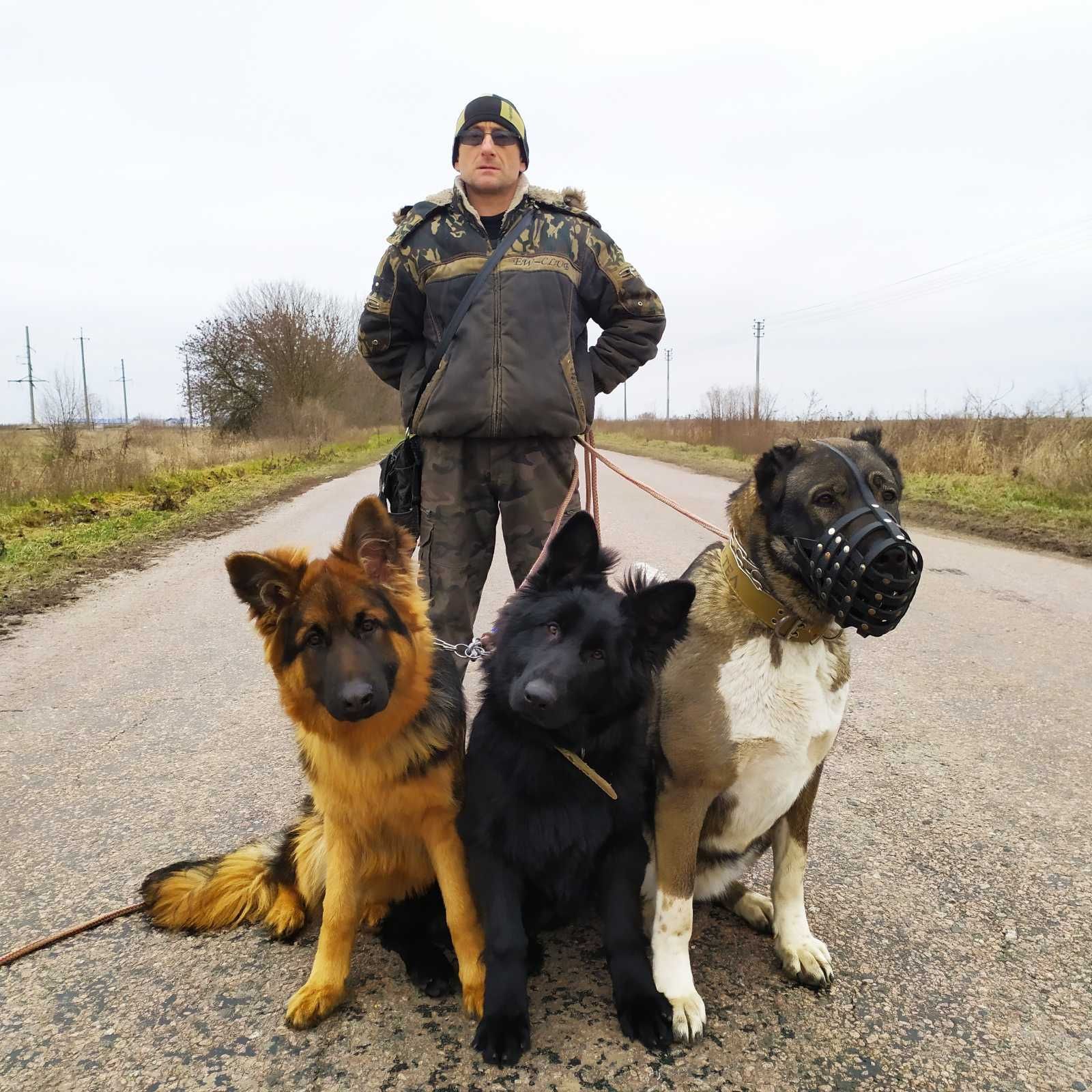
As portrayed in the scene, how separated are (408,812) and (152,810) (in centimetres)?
191

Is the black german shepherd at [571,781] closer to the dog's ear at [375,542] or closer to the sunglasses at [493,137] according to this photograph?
the dog's ear at [375,542]

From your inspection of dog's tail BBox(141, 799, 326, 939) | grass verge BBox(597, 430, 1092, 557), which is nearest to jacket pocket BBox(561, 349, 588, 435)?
dog's tail BBox(141, 799, 326, 939)

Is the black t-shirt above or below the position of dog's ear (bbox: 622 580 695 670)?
above

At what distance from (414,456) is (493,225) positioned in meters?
1.24

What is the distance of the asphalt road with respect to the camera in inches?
90.0

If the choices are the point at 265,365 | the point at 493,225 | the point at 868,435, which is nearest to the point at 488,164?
the point at 493,225

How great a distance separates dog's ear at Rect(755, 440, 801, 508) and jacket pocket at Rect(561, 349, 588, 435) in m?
1.41

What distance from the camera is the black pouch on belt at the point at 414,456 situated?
3.76m

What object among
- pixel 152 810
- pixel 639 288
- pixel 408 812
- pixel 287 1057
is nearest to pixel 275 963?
pixel 287 1057

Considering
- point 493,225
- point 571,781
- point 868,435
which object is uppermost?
point 493,225

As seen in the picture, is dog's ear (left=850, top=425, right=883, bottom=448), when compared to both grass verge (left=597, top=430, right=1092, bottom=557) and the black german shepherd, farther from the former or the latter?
grass verge (left=597, top=430, right=1092, bottom=557)

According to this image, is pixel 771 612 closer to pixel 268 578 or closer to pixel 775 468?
pixel 775 468

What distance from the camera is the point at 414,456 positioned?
419 centimetres

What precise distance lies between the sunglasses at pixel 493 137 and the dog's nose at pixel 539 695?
280 cm
